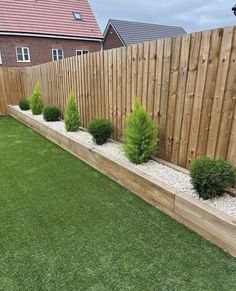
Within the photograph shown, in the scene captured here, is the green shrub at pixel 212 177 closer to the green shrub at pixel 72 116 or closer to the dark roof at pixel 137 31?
the green shrub at pixel 72 116

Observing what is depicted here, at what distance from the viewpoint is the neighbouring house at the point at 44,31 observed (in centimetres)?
1689

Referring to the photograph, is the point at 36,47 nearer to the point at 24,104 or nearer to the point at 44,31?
the point at 44,31

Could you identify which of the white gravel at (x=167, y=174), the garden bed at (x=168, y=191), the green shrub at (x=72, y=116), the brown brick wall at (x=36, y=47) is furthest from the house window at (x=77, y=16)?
the garden bed at (x=168, y=191)

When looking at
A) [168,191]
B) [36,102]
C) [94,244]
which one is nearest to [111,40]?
[36,102]

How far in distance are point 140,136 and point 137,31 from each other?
20.7m

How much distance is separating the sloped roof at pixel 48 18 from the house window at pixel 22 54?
128cm

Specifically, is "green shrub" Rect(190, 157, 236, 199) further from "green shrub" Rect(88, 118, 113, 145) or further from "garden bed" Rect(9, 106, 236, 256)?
"green shrub" Rect(88, 118, 113, 145)

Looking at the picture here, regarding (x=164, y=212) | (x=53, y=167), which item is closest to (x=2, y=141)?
(x=53, y=167)

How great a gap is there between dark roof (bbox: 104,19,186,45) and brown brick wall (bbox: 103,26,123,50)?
1.34ft

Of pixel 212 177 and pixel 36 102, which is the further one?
pixel 36 102

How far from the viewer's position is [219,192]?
255 centimetres

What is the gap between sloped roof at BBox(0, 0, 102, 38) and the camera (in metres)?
16.9

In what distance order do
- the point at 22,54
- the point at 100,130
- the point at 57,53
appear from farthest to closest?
the point at 57,53, the point at 22,54, the point at 100,130

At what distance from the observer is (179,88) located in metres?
3.13
